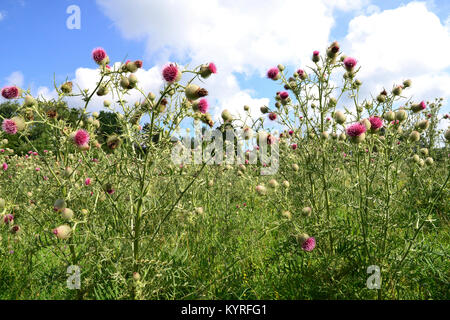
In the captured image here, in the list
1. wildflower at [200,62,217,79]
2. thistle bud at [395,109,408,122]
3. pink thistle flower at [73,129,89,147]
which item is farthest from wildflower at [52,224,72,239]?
thistle bud at [395,109,408,122]

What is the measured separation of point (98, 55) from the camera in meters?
2.19

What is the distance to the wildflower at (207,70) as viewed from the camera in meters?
1.92

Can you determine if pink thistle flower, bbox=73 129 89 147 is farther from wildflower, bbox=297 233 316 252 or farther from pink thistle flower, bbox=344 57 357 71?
pink thistle flower, bbox=344 57 357 71

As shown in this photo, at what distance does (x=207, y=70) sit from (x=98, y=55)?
2.96 ft

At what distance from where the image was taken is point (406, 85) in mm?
3521

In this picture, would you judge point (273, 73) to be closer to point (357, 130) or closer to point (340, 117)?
point (340, 117)

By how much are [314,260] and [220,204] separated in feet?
7.06

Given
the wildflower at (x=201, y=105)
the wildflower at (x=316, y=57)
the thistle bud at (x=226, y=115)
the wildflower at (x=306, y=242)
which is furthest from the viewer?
the wildflower at (x=316, y=57)

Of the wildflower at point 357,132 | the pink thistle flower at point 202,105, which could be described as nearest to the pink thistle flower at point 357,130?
the wildflower at point 357,132

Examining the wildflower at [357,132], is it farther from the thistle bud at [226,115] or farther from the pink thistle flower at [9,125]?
the pink thistle flower at [9,125]

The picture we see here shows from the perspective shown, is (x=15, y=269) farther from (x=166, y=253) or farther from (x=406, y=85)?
(x=406, y=85)

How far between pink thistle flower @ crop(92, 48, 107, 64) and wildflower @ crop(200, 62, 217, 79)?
82cm

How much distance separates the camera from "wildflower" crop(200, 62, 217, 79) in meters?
1.92

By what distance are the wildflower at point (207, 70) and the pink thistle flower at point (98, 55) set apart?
82 cm
